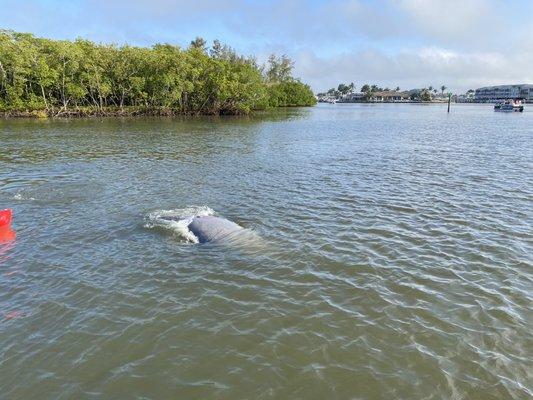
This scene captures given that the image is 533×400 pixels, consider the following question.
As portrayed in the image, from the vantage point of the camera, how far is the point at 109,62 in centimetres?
8019

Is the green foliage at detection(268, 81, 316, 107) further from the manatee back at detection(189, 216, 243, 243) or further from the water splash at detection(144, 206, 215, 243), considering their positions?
the manatee back at detection(189, 216, 243, 243)

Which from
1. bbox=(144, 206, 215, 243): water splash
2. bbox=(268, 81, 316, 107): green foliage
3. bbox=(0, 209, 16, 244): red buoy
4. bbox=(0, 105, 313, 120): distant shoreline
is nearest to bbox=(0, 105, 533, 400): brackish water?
bbox=(144, 206, 215, 243): water splash

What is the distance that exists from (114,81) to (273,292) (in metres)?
83.2

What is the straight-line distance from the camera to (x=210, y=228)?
14.4 m

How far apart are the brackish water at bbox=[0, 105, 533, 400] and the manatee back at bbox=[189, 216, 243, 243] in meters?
0.68

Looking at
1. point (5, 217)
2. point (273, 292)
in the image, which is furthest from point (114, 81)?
point (273, 292)

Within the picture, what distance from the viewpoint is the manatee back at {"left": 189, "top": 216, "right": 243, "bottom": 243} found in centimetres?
1399

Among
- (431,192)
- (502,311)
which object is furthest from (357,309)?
(431,192)

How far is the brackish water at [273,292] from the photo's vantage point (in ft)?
24.7

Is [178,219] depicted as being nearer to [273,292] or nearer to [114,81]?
[273,292]

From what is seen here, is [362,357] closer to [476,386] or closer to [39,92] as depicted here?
[476,386]

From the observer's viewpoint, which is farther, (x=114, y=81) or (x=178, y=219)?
(x=114, y=81)

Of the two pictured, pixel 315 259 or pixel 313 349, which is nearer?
pixel 313 349

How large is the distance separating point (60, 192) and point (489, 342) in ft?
65.1
